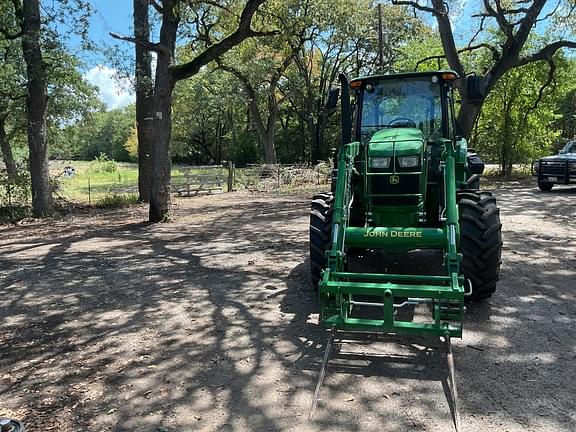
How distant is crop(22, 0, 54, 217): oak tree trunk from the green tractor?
10.2 metres

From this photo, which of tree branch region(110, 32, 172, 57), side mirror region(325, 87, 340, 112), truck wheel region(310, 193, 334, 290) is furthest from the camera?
tree branch region(110, 32, 172, 57)

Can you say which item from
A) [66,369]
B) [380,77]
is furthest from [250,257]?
[66,369]

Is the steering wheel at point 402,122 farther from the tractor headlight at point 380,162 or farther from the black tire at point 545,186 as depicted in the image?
the black tire at point 545,186

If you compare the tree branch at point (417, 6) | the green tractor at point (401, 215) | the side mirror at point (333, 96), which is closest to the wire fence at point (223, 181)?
the tree branch at point (417, 6)

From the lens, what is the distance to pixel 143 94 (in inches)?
621

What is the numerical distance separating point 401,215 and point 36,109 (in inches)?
472

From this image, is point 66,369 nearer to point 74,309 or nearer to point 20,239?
point 74,309

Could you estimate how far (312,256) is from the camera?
5988 millimetres

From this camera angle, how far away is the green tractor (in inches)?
177

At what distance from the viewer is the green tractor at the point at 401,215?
450 cm

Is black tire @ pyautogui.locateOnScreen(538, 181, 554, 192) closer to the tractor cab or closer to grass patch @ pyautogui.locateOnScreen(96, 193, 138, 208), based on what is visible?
the tractor cab

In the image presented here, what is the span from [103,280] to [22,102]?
18.2 metres

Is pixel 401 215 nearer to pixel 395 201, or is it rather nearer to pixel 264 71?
pixel 395 201

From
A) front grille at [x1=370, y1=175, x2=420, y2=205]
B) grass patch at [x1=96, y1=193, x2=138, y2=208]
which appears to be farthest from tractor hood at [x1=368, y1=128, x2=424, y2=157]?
grass patch at [x1=96, y1=193, x2=138, y2=208]
